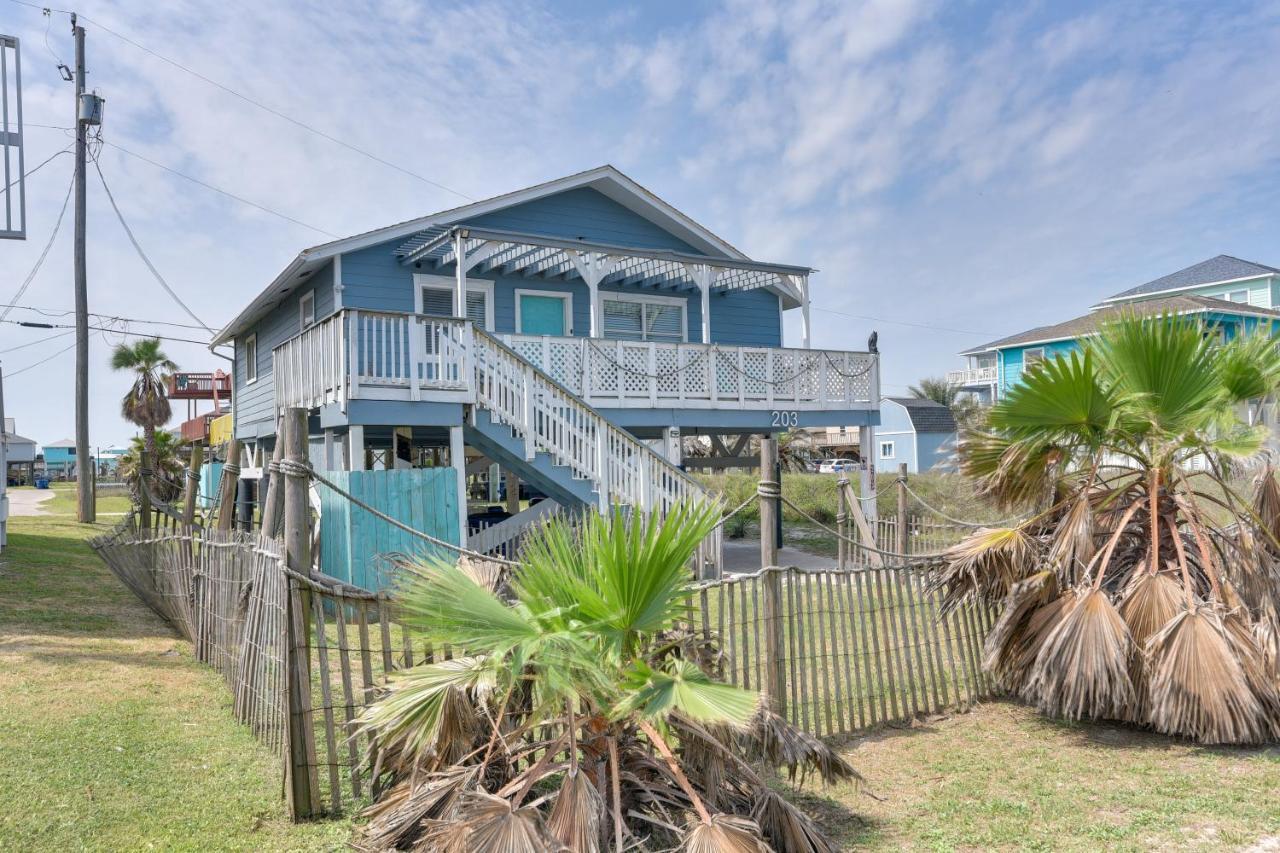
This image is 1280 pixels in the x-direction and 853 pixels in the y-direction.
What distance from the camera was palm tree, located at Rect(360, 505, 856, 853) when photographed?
331cm

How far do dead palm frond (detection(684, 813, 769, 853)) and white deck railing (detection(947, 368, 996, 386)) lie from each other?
53941 millimetres

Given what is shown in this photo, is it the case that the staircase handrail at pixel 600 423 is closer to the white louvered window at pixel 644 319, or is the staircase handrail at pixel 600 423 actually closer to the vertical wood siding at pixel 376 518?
the vertical wood siding at pixel 376 518

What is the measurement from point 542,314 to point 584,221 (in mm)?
2164

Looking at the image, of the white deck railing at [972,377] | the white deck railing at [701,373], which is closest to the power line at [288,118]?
the white deck railing at [701,373]

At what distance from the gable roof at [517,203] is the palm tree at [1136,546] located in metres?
11.2

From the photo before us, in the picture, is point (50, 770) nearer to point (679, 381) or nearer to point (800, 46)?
point (679, 381)

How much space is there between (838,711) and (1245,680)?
2341 mm

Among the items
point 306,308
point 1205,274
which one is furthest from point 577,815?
point 1205,274

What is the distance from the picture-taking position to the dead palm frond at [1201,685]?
5.10 metres

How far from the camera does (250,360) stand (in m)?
21.8

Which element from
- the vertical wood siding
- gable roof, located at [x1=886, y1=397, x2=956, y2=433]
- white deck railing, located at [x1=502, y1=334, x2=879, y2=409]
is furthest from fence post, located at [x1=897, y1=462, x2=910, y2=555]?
gable roof, located at [x1=886, y1=397, x2=956, y2=433]

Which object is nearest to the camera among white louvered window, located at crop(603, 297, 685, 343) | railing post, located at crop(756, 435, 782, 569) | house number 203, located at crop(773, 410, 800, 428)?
railing post, located at crop(756, 435, 782, 569)

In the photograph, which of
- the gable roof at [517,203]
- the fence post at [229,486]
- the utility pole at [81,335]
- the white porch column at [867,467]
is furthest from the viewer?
the utility pole at [81,335]

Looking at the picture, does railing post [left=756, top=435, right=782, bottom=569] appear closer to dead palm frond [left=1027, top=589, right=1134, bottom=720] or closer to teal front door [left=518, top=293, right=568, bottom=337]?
dead palm frond [left=1027, top=589, right=1134, bottom=720]
